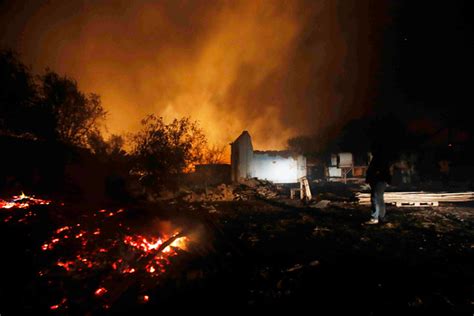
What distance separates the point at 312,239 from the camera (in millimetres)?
7695

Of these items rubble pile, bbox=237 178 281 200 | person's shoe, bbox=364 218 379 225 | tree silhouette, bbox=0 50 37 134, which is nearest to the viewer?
person's shoe, bbox=364 218 379 225

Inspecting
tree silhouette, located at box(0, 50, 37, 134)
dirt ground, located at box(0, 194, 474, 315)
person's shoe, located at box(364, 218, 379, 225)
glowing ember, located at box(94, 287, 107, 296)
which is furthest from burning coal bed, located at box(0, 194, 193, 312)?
tree silhouette, located at box(0, 50, 37, 134)

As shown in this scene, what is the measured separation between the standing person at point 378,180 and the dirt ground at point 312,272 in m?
0.50

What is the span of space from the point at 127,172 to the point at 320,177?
26001 millimetres

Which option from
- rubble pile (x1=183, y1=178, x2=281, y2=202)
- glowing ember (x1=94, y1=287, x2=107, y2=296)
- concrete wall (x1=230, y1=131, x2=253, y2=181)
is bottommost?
glowing ember (x1=94, y1=287, x2=107, y2=296)

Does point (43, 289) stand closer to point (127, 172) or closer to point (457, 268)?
point (457, 268)

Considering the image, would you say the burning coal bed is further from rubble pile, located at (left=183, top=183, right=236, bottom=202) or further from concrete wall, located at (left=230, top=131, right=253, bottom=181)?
concrete wall, located at (left=230, top=131, right=253, bottom=181)

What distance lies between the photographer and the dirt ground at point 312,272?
4148mm

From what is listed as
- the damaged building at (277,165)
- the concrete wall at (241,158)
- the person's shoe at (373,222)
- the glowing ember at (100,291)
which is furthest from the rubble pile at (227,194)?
the damaged building at (277,165)

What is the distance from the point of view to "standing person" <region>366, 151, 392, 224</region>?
8.93 meters

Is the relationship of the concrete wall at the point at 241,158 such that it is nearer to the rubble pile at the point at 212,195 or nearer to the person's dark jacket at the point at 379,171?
the rubble pile at the point at 212,195

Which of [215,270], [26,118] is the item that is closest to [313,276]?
[215,270]

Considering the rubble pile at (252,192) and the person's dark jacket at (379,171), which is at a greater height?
the person's dark jacket at (379,171)

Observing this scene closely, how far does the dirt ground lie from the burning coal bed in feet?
0.72
